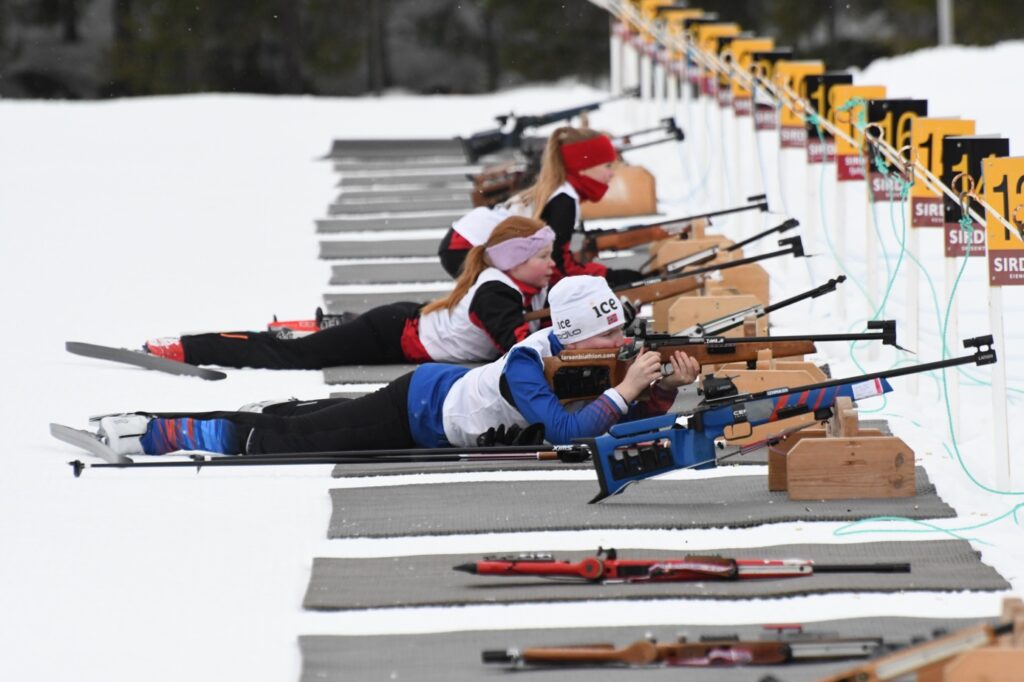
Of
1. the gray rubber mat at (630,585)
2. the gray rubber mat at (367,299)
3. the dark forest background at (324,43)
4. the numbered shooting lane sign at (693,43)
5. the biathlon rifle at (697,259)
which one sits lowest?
the gray rubber mat at (630,585)

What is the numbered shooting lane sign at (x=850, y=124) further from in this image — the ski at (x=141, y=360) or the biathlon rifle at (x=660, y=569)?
the biathlon rifle at (x=660, y=569)

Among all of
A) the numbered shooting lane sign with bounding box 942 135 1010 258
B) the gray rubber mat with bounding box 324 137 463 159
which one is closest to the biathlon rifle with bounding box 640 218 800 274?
the numbered shooting lane sign with bounding box 942 135 1010 258

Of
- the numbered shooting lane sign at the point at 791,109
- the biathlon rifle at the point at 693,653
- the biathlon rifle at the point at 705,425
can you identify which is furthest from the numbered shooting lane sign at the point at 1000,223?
the numbered shooting lane sign at the point at 791,109

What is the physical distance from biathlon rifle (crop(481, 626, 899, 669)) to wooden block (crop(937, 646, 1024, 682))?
0.47m

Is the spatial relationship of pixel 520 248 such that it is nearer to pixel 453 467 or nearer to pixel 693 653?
pixel 453 467

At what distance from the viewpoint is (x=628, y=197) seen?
1200cm

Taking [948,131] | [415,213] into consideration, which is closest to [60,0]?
[415,213]

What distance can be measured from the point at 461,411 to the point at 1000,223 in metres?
1.87

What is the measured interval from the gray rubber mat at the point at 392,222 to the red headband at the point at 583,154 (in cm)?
389

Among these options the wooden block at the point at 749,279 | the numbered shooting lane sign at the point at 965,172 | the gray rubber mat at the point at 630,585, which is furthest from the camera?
the wooden block at the point at 749,279

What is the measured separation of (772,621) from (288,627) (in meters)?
1.23

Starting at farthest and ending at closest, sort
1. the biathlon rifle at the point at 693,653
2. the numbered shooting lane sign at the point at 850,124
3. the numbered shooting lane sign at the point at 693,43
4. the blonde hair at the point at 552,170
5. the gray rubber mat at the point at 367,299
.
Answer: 1. the numbered shooting lane sign at the point at 693,43
2. the gray rubber mat at the point at 367,299
3. the blonde hair at the point at 552,170
4. the numbered shooting lane sign at the point at 850,124
5. the biathlon rifle at the point at 693,653

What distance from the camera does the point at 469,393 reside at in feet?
18.5

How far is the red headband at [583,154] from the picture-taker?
8102 millimetres
